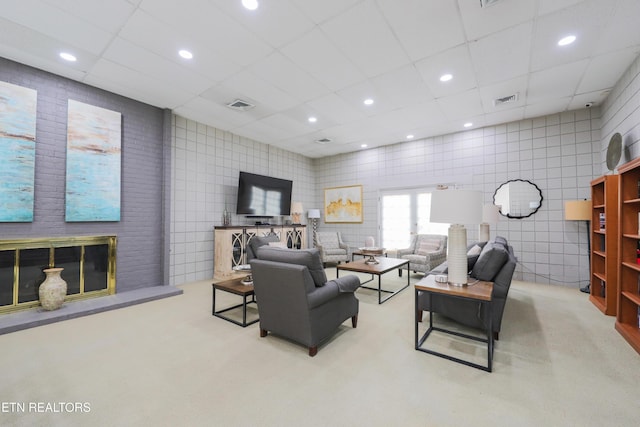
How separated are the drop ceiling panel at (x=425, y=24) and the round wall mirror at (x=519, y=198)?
130 inches

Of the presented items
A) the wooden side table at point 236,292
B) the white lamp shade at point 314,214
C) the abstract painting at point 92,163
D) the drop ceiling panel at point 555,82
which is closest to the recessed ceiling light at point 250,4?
the wooden side table at point 236,292

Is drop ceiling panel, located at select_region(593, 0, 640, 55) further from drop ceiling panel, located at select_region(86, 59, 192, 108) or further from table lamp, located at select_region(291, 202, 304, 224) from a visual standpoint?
table lamp, located at select_region(291, 202, 304, 224)

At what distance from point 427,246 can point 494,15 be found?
3.97 m

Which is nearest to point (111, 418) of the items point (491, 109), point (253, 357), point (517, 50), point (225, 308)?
point (253, 357)

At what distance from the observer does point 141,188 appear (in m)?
4.27

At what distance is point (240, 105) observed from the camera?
4277 millimetres

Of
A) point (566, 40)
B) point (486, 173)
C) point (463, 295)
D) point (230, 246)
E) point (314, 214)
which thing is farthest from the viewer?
point (314, 214)

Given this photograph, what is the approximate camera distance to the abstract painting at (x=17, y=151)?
10.1ft

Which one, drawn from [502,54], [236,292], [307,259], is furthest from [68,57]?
[502,54]

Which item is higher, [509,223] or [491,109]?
[491,109]

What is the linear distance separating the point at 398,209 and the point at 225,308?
4.50 m

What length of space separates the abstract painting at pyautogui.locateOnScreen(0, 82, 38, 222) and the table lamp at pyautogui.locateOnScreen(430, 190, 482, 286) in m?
4.58

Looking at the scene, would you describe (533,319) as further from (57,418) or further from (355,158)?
(355,158)

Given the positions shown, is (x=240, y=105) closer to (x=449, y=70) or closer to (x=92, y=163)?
(x=92, y=163)
